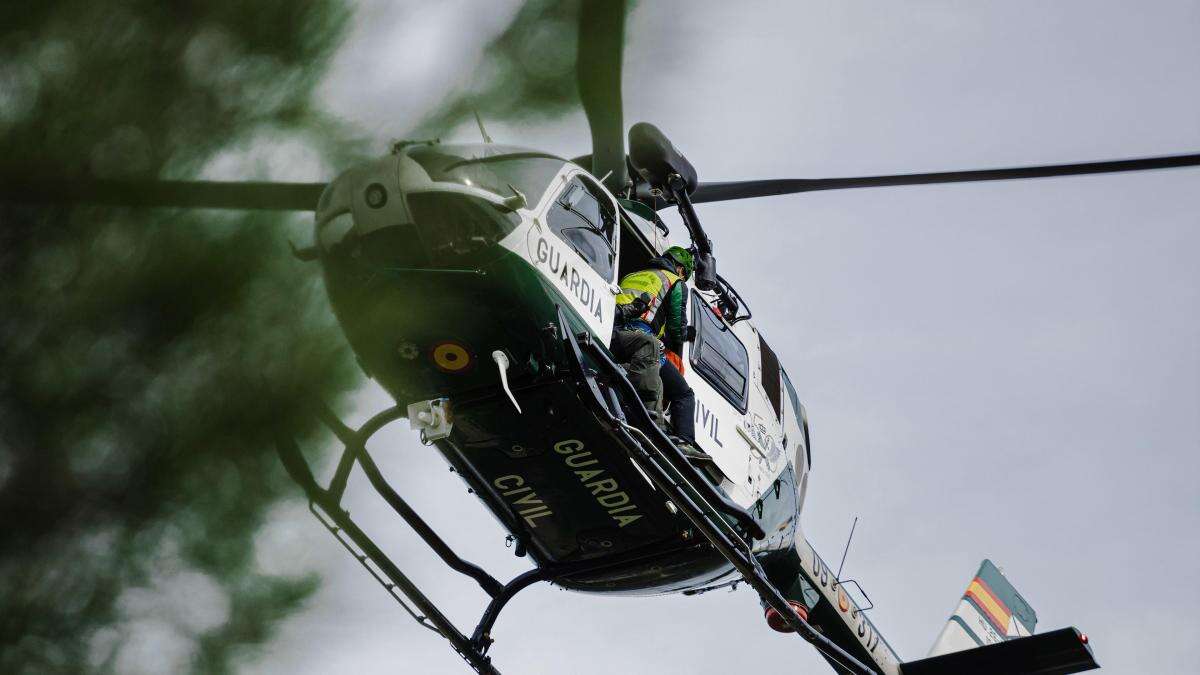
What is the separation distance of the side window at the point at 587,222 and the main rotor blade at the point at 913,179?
1.91 meters

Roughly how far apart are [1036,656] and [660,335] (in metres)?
4.90

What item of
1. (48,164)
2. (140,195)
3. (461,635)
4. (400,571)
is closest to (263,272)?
(140,195)

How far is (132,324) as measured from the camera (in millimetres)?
7461

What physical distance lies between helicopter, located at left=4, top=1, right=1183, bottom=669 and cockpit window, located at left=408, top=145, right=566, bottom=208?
0.5 inches

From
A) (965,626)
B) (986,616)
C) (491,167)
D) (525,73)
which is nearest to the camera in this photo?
(525,73)

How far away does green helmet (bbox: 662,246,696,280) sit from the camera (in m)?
12.4

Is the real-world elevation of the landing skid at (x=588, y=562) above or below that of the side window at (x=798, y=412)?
below

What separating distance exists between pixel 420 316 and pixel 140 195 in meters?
2.93

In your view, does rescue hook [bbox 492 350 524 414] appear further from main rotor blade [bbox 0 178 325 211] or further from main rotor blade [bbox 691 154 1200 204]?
main rotor blade [bbox 691 154 1200 204]

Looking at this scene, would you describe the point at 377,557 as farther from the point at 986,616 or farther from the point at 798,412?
the point at 986,616

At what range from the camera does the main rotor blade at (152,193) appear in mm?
6973

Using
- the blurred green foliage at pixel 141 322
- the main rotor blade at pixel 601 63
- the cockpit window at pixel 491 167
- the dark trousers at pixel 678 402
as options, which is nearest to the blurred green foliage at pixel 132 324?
the blurred green foliage at pixel 141 322

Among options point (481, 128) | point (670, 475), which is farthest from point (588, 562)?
point (481, 128)

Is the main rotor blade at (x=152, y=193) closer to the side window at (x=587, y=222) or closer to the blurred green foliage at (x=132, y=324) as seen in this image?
the blurred green foliage at (x=132, y=324)
